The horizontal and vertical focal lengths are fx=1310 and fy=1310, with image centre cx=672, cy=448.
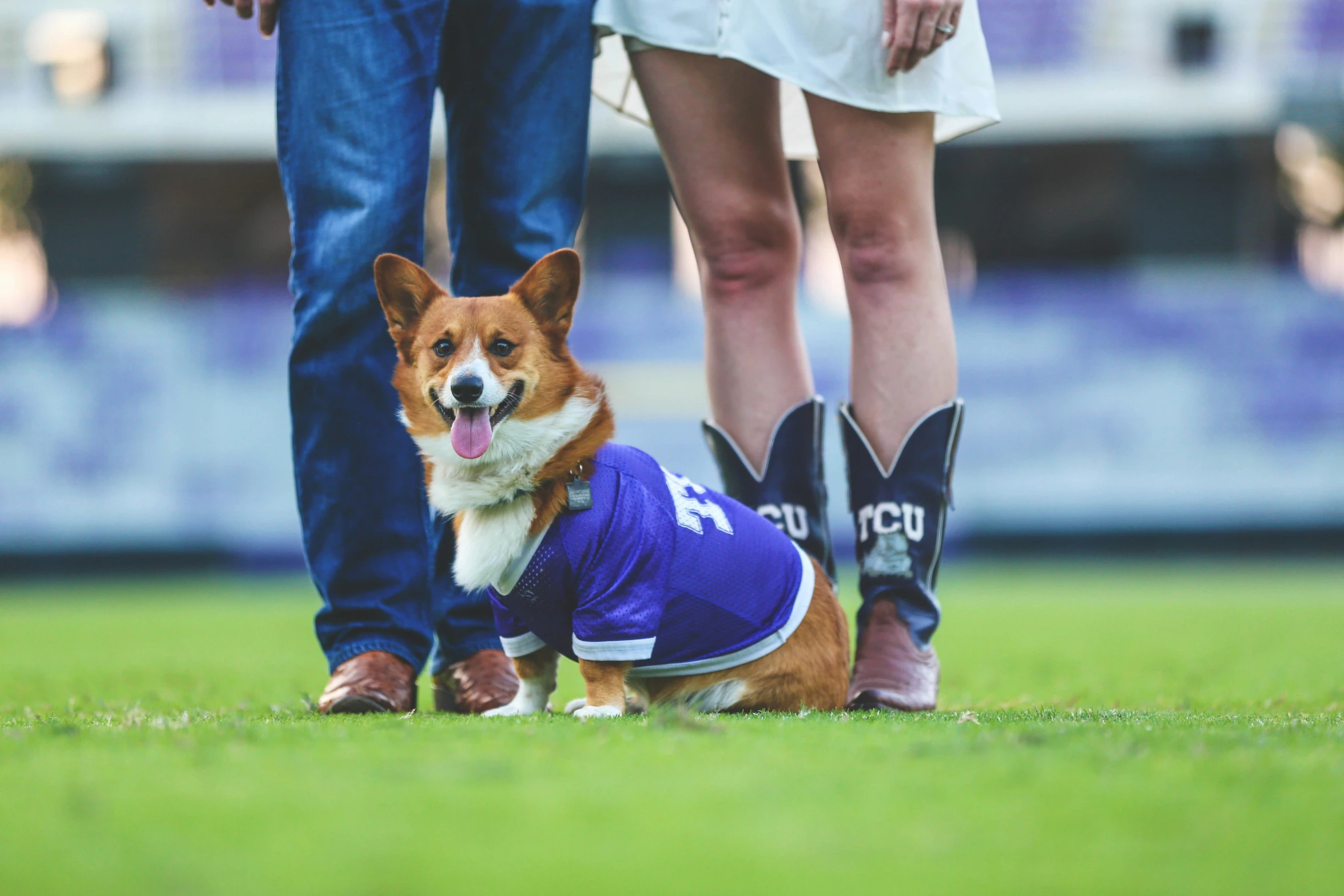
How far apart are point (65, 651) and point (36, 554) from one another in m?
5.59

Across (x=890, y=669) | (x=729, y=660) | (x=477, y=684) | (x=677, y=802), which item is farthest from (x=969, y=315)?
(x=677, y=802)

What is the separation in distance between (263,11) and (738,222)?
0.83m

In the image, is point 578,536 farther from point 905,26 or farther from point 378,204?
point 905,26

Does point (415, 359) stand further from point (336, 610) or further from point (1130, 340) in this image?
point (1130, 340)

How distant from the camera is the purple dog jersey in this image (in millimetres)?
1806

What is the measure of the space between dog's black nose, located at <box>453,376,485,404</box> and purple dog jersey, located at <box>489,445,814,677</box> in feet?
0.66

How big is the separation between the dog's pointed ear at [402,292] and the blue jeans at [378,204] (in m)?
0.07

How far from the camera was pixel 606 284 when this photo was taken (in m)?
9.80

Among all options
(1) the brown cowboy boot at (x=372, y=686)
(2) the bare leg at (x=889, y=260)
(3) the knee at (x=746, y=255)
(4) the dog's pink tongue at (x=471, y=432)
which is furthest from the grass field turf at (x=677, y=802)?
(3) the knee at (x=746, y=255)

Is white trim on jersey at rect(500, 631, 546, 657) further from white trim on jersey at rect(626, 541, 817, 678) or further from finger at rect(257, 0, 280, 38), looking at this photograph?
finger at rect(257, 0, 280, 38)

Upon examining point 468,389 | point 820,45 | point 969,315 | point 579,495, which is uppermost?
point 820,45

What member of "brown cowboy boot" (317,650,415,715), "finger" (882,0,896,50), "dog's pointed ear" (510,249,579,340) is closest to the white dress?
"finger" (882,0,896,50)

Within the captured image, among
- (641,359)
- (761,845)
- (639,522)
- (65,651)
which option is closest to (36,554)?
(641,359)

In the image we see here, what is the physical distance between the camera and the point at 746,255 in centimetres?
226
